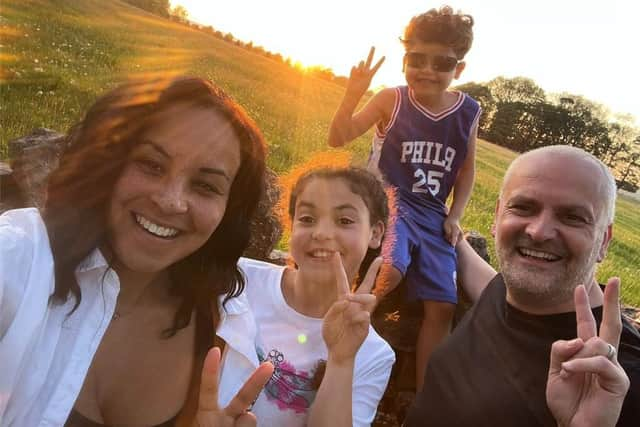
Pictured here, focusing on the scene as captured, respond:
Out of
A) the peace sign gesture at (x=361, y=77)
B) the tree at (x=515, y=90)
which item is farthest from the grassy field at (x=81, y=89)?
the tree at (x=515, y=90)

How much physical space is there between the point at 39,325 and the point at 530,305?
2413 millimetres

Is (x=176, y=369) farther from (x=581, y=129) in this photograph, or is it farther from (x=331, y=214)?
(x=581, y=129)

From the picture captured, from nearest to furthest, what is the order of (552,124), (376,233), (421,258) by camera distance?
(376,233) < (421,258) < (552,124)

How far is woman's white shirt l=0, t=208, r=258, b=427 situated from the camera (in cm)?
180

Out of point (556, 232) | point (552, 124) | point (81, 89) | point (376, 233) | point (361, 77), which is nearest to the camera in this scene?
point (556, 232)

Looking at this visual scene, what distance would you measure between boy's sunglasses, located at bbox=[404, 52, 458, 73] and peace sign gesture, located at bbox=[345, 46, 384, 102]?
319 millimetres

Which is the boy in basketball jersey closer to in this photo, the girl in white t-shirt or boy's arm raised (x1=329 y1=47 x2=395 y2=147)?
boy's arm raised (x1=329 y1=47 x2=395 y2=147)

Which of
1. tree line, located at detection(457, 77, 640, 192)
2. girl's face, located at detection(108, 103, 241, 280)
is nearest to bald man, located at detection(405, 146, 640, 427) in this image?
girl's face, located at detection(108, 103, 241, 280)

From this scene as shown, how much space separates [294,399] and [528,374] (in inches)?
46.7

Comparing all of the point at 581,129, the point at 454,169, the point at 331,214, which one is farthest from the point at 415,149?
the point at 581,129

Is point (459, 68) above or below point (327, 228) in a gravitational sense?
above

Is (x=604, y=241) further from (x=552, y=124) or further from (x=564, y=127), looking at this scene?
(x=564, y=127)

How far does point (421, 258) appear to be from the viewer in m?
4.10

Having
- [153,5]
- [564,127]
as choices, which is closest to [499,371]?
[153,5]
